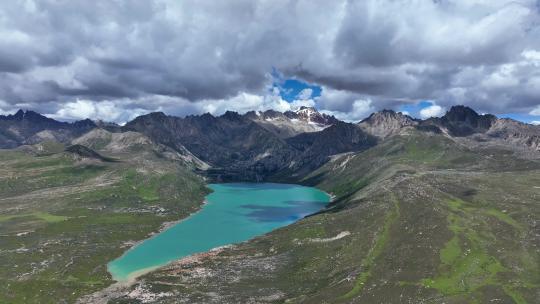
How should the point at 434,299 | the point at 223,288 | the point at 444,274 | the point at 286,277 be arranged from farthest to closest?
the point at 286,277, the point at 223,288, the point at 444,274, the point at 434,299

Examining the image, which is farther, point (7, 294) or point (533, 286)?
point (7, 294)

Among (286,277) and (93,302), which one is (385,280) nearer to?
(286,277)

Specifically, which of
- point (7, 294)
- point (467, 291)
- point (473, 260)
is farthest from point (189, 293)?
point (473, 260)

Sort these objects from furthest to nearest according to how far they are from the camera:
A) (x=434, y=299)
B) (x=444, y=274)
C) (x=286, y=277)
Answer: (x=286, y=277)
(x=444, y=274)
(x=434, y=299)

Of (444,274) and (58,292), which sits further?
(58,292)

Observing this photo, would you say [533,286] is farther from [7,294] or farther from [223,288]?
[7,294]

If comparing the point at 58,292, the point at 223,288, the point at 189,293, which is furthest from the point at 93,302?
the point at 223,288

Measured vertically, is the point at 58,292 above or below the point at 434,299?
below

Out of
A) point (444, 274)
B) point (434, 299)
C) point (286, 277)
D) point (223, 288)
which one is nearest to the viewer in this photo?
point (434, 299)

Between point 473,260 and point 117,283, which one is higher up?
point 473,260
